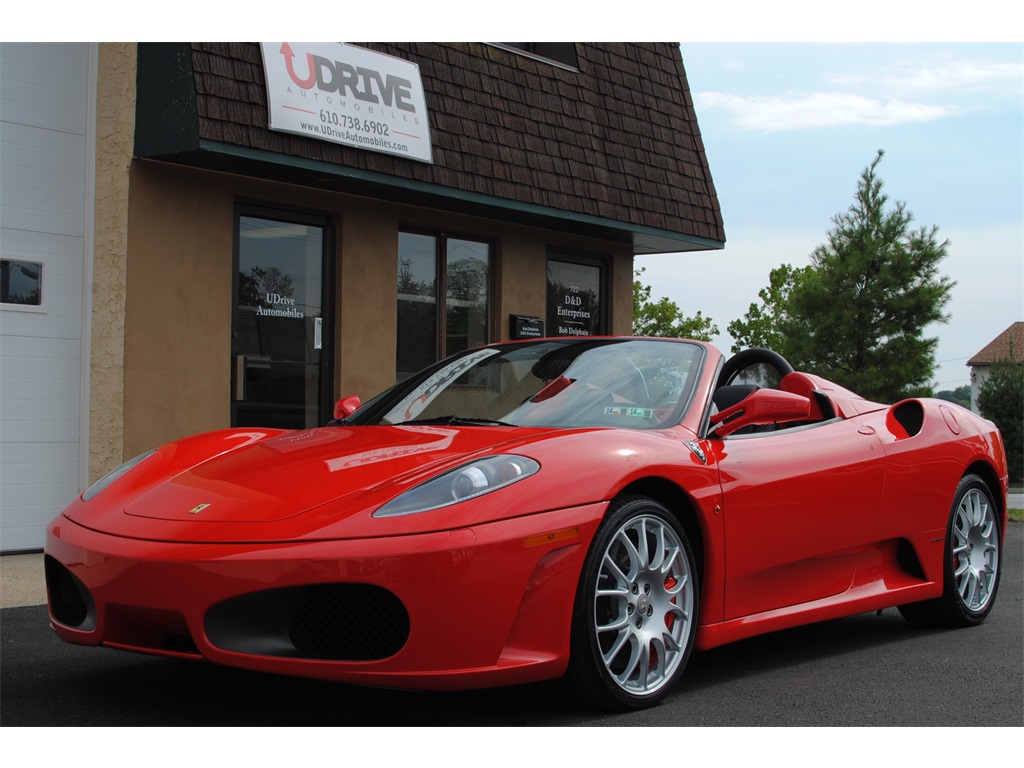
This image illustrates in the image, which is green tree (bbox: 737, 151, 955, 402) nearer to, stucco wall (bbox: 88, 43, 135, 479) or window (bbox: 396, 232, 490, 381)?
window (bbox: 396, 232, 490, 381)

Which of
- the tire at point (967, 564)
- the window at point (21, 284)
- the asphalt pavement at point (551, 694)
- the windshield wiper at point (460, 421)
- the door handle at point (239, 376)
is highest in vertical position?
the window at point (21, 284)

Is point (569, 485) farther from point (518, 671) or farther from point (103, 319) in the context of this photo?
point (103, 319)

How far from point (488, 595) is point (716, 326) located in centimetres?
5325

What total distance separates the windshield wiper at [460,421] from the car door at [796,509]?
31.9 inches

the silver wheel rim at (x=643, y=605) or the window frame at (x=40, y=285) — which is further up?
the window frame at (x=40, y=285)

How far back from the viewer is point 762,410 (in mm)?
4191

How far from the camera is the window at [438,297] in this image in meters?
10.4

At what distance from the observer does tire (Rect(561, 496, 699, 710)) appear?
11.5 ft

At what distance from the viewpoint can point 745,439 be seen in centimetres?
442

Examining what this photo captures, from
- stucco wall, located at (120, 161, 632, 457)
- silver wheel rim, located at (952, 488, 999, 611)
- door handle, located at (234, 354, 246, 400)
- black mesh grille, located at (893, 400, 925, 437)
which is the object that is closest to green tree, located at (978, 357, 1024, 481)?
stucco wall, located at (120, 161, 632, 457)

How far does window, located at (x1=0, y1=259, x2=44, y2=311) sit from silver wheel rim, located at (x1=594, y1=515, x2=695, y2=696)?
573cm

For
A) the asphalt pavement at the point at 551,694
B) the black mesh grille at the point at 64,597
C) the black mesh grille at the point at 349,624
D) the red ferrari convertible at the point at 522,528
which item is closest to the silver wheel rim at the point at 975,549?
the red ferrari convertible at the point at 522,528

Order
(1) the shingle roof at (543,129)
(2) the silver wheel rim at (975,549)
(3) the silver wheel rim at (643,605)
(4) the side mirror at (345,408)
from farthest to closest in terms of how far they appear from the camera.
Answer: (1) the shingle roof at (543,129) < (2) the silver wheel rim at (975,549) < (4) the side mirror at (345,408) < (3) the silver wheel rim at (643,605)

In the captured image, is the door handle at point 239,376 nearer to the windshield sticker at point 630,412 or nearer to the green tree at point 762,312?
the windshield sticker at point 630,412
